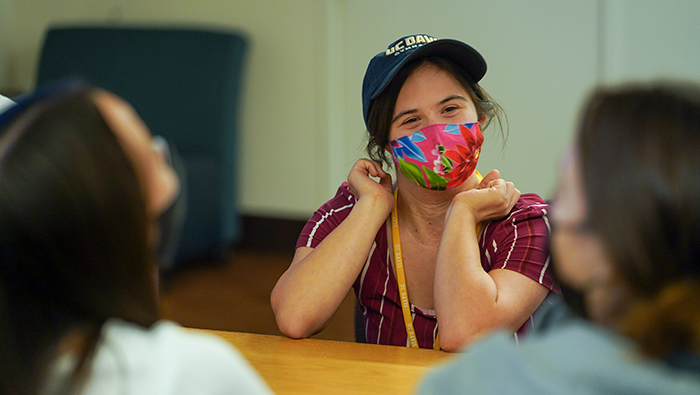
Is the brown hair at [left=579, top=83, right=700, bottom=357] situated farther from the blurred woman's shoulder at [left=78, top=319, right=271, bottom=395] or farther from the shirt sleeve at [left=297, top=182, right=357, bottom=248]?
the shirt sleeve at [left=297, top=182, right=357, bottom=248]

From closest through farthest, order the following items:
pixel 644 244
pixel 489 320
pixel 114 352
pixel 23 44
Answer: pixel 644 244, pixel 114 352, pixel 489 320, pixel 23 44

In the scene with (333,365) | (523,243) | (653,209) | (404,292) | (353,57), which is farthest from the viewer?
(353,57)

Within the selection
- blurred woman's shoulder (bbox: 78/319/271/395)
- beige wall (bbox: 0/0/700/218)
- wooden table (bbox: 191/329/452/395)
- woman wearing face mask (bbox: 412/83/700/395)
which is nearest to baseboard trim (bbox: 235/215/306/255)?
beige wall (bbox: 0/0/700/218)

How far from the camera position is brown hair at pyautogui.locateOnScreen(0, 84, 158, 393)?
1.91 feet

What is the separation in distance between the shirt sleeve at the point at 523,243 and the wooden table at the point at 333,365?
320 millimetres

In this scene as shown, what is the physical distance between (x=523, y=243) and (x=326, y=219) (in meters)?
0.47

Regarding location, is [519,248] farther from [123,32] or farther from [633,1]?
[123,32]

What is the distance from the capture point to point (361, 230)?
139 cm

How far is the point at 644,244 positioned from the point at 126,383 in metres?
0.49

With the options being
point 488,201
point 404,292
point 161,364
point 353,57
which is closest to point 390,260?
point 404,292

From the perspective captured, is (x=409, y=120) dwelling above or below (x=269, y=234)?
above

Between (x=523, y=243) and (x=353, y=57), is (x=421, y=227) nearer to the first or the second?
(x=523, y=243)

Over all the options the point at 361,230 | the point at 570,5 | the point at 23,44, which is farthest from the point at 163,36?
the point at 361,230

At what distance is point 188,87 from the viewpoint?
3.70 m
